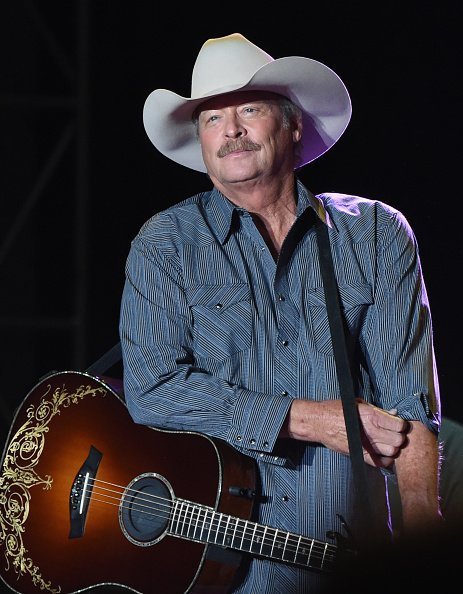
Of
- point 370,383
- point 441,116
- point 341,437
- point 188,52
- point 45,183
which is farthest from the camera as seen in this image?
point 45,183

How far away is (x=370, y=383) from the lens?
278 centimetres

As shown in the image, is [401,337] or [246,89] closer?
[401,337]

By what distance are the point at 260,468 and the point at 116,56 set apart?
3.17 metres

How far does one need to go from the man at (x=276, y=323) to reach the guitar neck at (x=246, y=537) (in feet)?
0.21

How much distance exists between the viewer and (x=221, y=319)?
8.79ft

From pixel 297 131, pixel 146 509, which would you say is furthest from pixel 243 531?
pixel 297 131

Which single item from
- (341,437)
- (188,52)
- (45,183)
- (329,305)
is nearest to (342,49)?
(188,52)

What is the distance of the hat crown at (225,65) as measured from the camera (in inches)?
116

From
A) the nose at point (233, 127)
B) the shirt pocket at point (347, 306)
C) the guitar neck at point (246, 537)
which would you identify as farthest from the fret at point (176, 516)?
the nose at point (233, 127)

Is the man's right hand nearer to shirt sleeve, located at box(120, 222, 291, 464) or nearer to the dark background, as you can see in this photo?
shirt sleeve, located at box(120, 222, 291, 464)

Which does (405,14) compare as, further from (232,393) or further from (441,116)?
(232,393)

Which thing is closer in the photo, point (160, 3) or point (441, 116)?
point (441, 116)

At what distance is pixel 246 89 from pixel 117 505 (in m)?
1.32

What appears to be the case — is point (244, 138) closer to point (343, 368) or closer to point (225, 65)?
point (225, 65)
